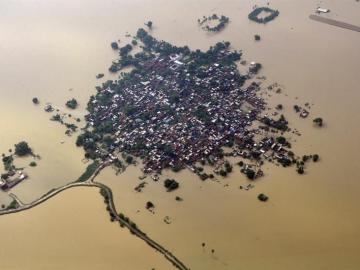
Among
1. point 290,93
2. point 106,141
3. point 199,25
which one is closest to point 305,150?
point 290,93

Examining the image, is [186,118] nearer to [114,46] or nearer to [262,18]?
[114,46]

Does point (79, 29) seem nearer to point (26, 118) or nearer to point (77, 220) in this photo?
point (26, 118)

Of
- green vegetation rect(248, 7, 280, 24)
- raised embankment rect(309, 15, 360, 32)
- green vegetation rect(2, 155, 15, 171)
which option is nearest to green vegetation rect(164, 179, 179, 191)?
green vegetation rect(2, 155, 15, 171)

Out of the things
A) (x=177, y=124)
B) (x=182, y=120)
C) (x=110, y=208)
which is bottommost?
(x=110, y=208)

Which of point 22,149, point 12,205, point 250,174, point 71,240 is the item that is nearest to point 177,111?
point 250,174

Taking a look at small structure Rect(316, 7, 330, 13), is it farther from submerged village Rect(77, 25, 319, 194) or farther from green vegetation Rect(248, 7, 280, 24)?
submerged village Rect(77, 25, 319, 194)

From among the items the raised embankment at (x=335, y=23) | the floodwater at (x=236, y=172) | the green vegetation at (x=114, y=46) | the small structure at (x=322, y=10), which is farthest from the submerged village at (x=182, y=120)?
the small structure at (x=322, y=10)
